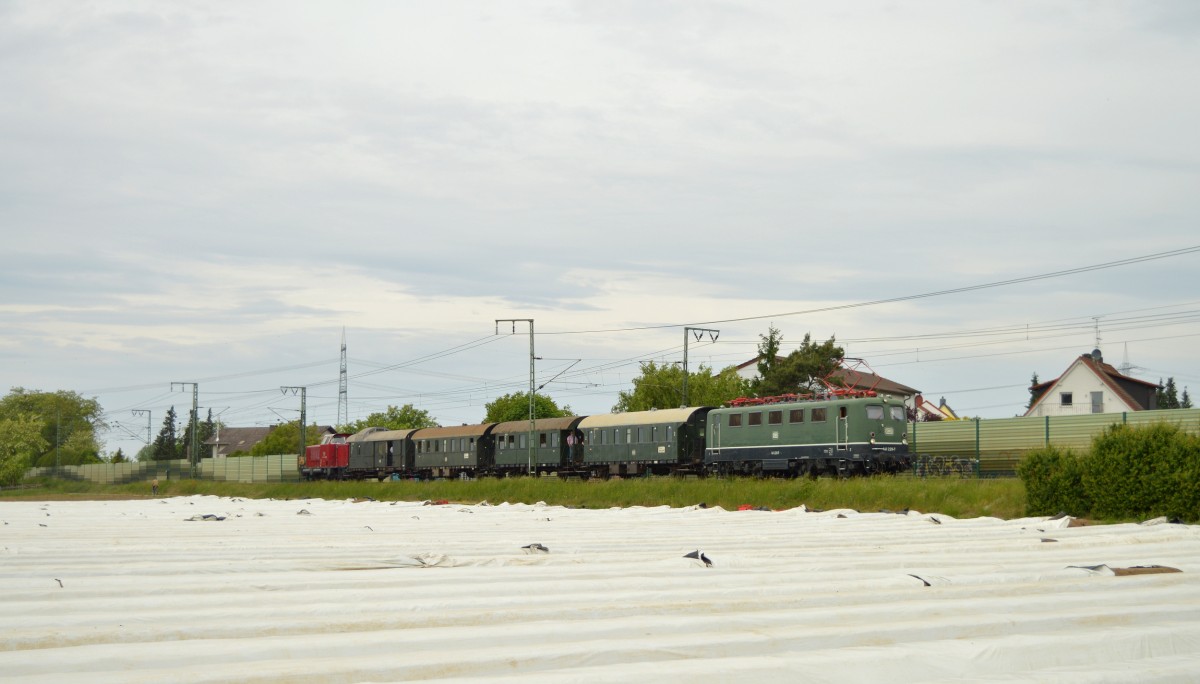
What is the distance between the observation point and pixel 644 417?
1930 inches

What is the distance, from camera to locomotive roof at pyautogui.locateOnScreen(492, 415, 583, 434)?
178ft

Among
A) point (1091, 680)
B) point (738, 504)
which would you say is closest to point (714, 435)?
point (738, 504)

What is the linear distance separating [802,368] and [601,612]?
63803mm

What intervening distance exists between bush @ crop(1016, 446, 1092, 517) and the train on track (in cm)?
1491

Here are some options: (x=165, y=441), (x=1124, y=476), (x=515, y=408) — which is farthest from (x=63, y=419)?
(x=1124, y=476)

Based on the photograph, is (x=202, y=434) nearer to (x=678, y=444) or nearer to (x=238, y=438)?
(x=238, y=438)

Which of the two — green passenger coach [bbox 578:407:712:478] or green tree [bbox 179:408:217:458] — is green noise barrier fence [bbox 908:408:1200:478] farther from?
green tree [bbox 179:408:217:458]

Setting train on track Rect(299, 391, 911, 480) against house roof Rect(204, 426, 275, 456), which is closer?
train on track Rect(299, 391, 911, 480)

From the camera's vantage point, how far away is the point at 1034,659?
233 inches

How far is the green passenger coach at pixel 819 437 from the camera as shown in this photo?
122ft

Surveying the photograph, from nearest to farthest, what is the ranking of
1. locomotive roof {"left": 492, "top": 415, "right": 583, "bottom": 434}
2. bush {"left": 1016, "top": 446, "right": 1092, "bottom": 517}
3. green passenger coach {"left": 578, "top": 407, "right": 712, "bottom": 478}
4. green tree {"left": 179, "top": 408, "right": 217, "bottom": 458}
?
bush {"left": 1016, "top": 446, "right": 1092, "bottom": 517}, green passenger coach {"left": 578, "top": 407, "right": 712, "bottom": 478}, locomotive roof {"left": 492, "top": 415, "right": 583, "bottom": 434}, green tree {"left": 179, "top": 408, "right": 217, "bottom": 458}

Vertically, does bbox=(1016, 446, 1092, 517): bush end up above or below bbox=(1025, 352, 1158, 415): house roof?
below

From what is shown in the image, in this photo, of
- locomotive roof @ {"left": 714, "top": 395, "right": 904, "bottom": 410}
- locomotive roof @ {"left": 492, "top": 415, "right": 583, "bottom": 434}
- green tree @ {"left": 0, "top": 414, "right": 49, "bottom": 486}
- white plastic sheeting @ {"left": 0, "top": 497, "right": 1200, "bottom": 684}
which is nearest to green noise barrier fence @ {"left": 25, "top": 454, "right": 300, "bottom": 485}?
green tree @ {"left": 0, "top": 414, "right": 49, "bottom": 486}

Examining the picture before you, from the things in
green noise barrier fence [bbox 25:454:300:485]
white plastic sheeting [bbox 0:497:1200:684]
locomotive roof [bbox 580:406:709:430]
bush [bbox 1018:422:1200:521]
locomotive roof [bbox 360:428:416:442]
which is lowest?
green noise barrier fence [bbox 25:454:300:485]
